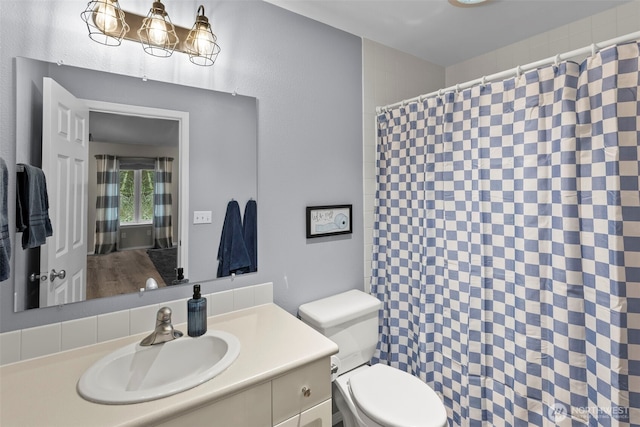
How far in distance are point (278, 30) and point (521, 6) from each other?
4.44 ft

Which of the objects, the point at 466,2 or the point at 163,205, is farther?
the point at 466,2

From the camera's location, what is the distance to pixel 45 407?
85 centimetres

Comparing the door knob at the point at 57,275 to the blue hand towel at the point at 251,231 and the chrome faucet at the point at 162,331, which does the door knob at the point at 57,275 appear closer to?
the chrome faucet at the point at 162,331

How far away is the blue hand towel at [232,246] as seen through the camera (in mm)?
1504

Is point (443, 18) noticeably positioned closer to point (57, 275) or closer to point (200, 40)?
point (200, 40)

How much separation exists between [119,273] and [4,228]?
1.30 ft

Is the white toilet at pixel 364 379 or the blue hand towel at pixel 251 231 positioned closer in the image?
the white toilet at pixel 364 379

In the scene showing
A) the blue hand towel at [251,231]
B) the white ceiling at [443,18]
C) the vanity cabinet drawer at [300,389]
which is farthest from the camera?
the white ceiling at [443,18]

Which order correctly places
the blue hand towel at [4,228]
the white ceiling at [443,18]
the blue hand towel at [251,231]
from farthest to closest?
the white ceiling at [443,18], the blue hand towel at [251,231], the blue hand towel at [4,228]

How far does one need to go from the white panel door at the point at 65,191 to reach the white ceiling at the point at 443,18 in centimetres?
112

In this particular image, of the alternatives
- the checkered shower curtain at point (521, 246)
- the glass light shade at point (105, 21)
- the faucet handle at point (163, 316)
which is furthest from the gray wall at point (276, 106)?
the checkered shower curtain at point (521, 246)

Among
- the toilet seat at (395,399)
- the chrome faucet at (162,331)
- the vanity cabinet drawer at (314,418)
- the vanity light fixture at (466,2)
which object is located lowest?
the toilet seat at (395,399)

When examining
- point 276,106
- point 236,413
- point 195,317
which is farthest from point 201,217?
point 236,413

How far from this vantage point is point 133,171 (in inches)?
51.3
